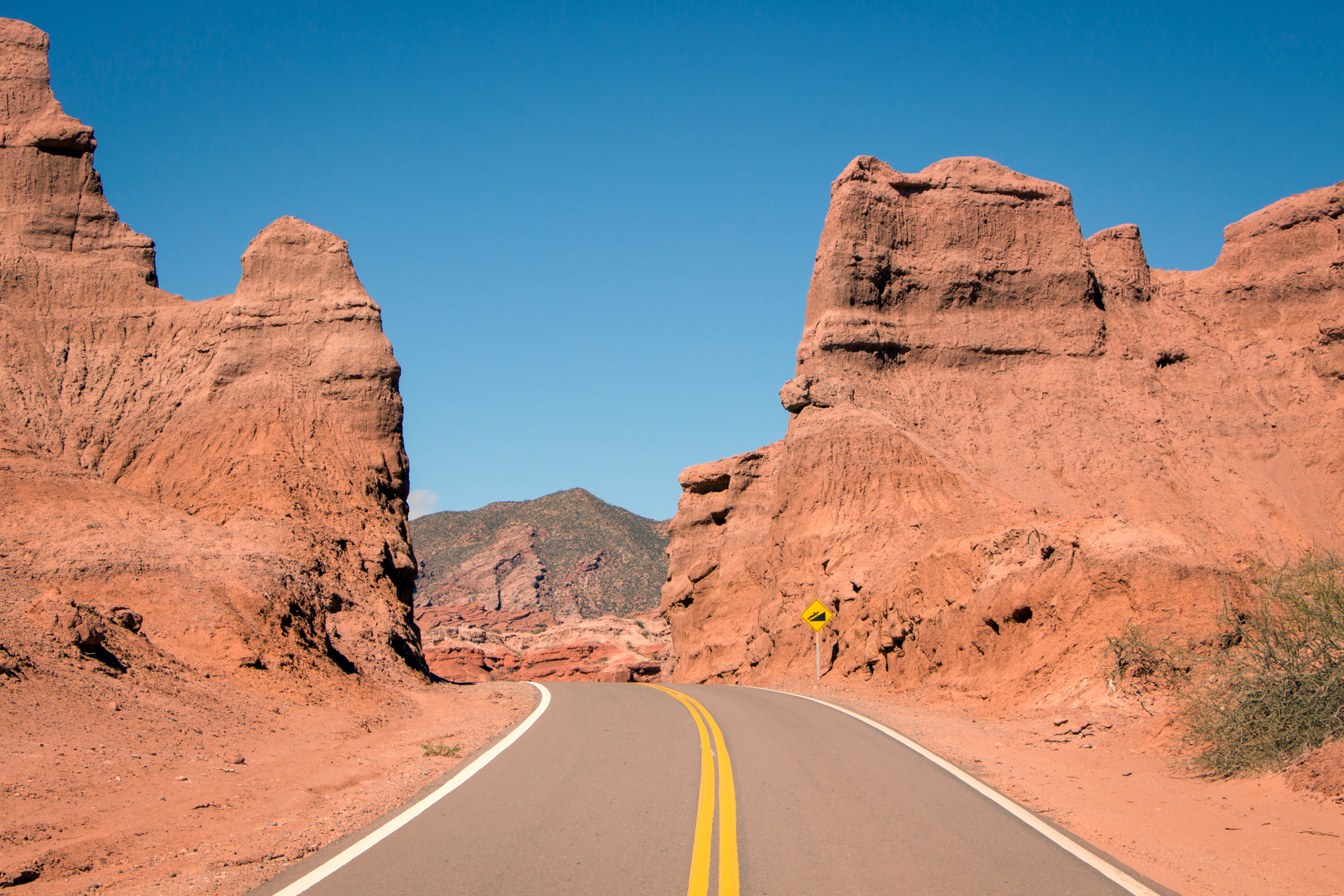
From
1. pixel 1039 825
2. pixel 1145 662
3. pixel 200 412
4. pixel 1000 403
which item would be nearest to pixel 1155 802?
pixel 1039 825

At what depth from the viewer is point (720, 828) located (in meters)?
7.26

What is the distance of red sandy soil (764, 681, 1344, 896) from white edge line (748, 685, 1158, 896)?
189 millimetres

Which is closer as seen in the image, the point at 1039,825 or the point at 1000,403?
the point at 1039,825

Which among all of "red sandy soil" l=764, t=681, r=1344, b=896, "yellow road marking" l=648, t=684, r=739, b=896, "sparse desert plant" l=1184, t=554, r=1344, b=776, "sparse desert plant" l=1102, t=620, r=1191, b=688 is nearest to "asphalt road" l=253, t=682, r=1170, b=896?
"yellow road marking" l=648, t=684, r=739, b=896

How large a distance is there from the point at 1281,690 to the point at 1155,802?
72.5 inches

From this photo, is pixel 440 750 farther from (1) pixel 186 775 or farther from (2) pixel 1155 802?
(2) pixel 1155 802

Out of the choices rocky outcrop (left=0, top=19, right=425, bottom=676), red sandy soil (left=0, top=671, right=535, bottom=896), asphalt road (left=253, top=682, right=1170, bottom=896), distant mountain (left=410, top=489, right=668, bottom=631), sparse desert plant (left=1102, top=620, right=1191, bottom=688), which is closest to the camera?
asphalt road (left=253, top=682, right=1170, bottom=896)

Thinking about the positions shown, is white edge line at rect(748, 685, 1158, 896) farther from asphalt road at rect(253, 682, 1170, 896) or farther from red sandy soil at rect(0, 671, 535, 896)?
red sandy soil at rect(0, 671, 535, 896)

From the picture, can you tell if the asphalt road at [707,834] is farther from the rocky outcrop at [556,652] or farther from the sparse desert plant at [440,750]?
the rocky outcrop at [556,652]

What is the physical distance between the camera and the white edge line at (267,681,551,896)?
5.68 metres

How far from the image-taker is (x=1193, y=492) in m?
33.9

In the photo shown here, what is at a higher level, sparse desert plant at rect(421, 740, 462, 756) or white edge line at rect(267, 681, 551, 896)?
white edge line at rect(267, 681, 551, 896)

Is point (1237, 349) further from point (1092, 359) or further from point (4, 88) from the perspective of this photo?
point (4, 88)

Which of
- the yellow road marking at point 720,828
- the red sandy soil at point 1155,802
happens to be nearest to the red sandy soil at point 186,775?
the yellow road marking at point 720,828
